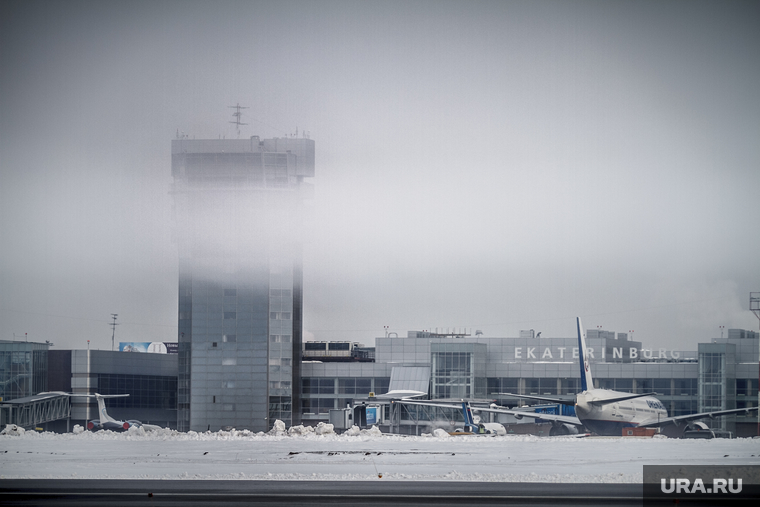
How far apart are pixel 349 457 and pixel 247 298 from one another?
199 feet

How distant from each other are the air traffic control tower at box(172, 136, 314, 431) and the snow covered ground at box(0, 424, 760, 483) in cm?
4347

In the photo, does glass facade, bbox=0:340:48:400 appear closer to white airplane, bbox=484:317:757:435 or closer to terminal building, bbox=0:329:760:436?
terminal building, bbox=0:329:760:436

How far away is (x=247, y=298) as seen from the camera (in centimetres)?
9781

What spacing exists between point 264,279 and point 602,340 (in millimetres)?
49208

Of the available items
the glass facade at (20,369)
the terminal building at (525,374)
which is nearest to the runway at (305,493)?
the terminal building at (525,374)

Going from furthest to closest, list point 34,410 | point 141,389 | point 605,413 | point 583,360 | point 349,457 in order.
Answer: point 141,389 → point 34,410 → point 583,360 → point 605,413 → point 349,457

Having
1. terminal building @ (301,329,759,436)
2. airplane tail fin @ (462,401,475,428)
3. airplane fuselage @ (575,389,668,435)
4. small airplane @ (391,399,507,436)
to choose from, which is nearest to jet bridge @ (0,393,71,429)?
terminal building @ (301,329,759,436)

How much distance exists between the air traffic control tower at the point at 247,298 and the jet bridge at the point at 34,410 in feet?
48.7

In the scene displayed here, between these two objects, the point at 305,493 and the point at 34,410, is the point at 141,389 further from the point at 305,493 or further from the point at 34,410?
the point at 305,493

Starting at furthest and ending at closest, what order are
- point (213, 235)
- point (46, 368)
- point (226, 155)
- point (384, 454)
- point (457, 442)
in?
1. point (46, 368)
2. point (226, 155)
3. point (213, 235)
4. point (457, 442)
5. point (384, 454)

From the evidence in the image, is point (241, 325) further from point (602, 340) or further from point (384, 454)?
point (384, 454)

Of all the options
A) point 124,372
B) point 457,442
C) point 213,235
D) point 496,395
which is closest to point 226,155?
point 213,235

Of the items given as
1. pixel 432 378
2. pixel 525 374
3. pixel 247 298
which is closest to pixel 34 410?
pixel 247 298

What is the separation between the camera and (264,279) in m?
98.6
